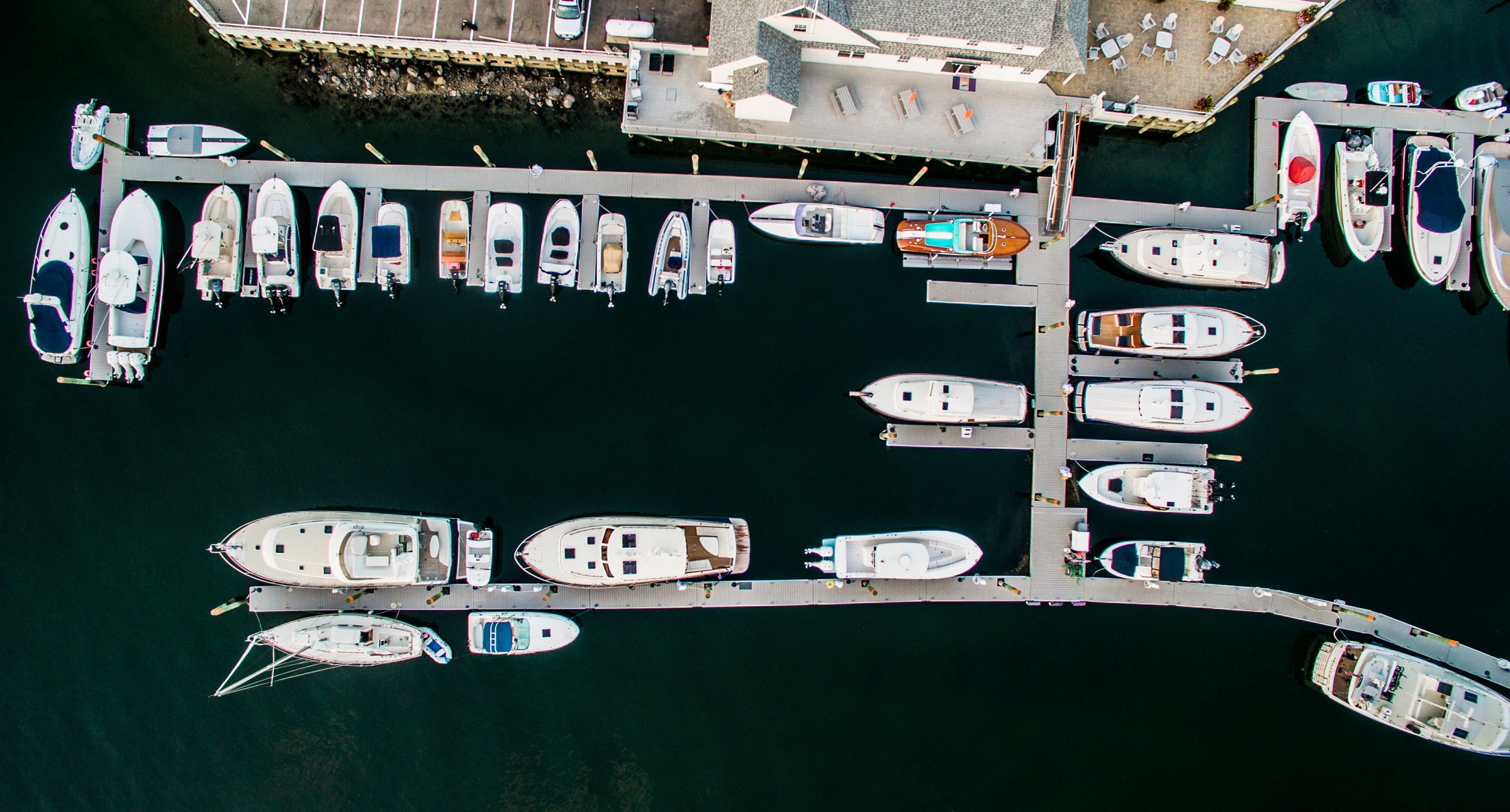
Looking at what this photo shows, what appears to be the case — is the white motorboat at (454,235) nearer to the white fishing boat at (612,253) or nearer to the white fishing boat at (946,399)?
the white fishing boat at (612,253)

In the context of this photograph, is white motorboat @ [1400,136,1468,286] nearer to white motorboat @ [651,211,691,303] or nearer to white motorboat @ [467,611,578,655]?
white motorboat @ [651,211,691,303]

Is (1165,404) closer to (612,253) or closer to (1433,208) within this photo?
(1433,208)

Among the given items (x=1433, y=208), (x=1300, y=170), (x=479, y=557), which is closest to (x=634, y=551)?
(x=479, y=557)

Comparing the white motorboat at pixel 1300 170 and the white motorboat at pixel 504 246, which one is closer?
the white motorboat at pixel 504 246

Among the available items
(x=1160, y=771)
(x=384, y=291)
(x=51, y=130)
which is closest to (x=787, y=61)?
(x=384, y=291)

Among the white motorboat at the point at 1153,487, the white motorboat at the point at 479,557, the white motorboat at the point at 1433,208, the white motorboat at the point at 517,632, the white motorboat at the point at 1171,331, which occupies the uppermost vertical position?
the white motorboat at the point at 1433,208

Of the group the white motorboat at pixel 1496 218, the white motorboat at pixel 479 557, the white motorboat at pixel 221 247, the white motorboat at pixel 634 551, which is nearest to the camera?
the white motorboat at pixel 634 551

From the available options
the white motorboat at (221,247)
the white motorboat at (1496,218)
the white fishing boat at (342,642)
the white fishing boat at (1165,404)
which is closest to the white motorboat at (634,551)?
the white fishing boat at (342,642)
